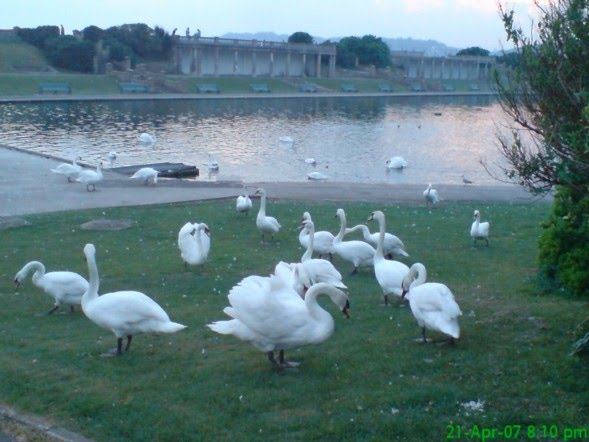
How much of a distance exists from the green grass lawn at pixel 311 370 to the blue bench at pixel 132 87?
68.8 meters

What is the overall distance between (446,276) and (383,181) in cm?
A: 2041

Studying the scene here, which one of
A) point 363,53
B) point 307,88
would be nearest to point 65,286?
point 307,88

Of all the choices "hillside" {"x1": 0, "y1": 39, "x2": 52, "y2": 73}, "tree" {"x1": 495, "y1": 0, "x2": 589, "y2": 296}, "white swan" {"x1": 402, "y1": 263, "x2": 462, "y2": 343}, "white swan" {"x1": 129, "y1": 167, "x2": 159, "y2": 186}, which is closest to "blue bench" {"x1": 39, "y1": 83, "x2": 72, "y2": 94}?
"hillside" {"x1": 0, "y1": 39, "x2": 52, "y2": 73}

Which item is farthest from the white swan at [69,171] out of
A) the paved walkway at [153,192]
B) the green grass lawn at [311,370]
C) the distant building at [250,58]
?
the distant building at [250,58]

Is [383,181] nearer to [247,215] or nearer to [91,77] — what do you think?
[247,215]

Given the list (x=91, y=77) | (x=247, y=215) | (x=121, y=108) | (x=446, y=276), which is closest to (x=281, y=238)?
(x=247, y=215)

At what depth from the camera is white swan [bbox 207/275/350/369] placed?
766 cm

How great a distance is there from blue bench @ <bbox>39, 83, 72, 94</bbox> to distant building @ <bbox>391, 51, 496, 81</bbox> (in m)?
73.3

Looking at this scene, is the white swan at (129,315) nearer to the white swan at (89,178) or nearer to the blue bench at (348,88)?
the white swan at (89,178)

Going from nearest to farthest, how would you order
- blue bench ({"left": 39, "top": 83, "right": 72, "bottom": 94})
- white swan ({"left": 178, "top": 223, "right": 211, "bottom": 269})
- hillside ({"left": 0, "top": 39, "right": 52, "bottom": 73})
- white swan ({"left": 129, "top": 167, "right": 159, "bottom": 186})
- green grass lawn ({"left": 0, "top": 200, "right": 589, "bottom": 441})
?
green grass lawn ({"left": 0, "top": 200, "right": 589, "bottom": 441})
white swan ({"left": 178, "top": 223, "right": 211, "bottom": 269})
white swan ({"left": 129, "top": 167, "right": 159, "bottom": 186})
blue bench ({"left": 39, "top": 83, "right": 72, "bottom": 94})
hillside ({"left": 0, "top": 39, "right": 52, "bottom": 73})

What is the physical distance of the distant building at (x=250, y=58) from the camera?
103000 mm

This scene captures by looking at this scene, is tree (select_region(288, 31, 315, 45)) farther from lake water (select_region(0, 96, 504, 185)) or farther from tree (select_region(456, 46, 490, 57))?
lake water (select_region(0, 96, 504, 185))

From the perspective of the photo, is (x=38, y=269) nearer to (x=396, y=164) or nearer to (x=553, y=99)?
(x=553, y=99)

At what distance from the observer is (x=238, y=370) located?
800cm
